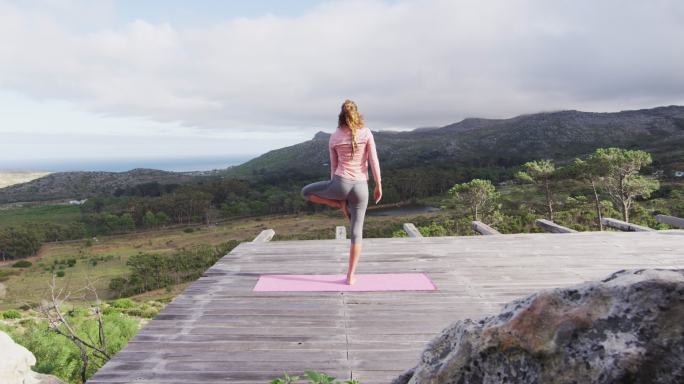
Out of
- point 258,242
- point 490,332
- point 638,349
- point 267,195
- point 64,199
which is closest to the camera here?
point 638,349

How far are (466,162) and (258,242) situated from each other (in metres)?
140

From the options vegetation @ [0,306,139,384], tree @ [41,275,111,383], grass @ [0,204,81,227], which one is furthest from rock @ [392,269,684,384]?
grass @ [0,204,81,227]

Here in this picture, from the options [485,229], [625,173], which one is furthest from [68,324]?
[625,173]

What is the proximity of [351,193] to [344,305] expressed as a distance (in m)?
1.41

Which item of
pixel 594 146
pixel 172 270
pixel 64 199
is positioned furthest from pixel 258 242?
pixel 594 146

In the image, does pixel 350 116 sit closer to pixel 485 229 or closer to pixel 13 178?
pixel 485 229

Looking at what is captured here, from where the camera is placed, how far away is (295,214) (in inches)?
3499

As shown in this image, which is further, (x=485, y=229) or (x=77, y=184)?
(x=77, y=184)

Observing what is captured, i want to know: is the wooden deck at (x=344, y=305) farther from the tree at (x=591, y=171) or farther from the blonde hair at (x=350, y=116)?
the tree at (x=591, y=171)

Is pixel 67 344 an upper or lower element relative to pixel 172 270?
upper

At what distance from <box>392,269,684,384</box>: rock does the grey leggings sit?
363cm

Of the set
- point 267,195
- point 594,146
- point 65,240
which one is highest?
point 594,146

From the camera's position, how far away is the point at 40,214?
4045 inches

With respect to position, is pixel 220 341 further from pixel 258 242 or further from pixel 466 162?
pixel 466 162
